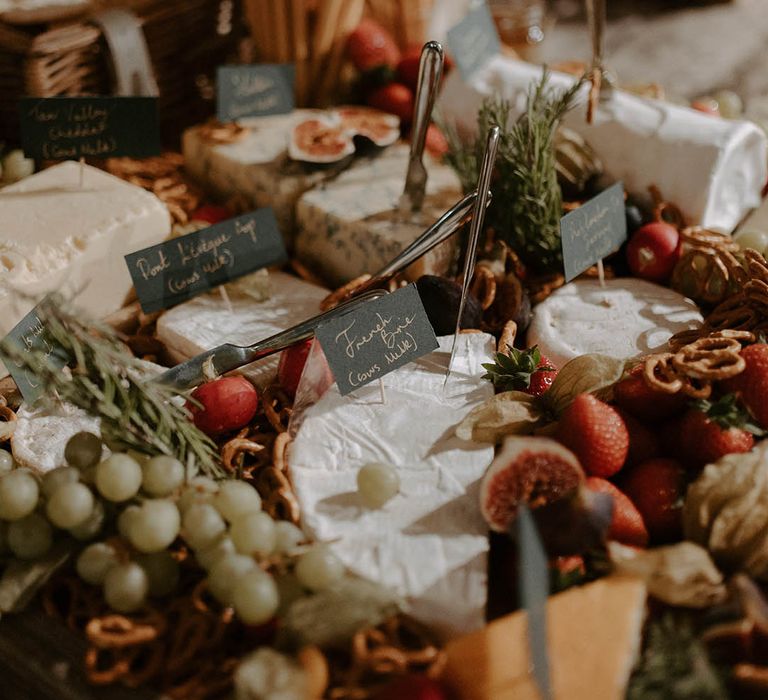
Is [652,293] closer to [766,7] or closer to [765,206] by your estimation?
[765,206]

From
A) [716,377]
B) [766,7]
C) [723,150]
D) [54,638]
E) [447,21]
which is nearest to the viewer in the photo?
[54,638]

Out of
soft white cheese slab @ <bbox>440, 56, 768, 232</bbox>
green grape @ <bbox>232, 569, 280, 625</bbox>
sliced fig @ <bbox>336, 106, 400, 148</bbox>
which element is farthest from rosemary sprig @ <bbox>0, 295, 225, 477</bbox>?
soft white cheese slab @ <bbox>440, 56, 768, 232</bbox>

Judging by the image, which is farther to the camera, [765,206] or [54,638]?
[765,206]

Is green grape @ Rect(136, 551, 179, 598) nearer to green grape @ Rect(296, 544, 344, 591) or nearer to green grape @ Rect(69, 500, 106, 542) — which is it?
green grape @ Rect(69, 500, 106, 542)

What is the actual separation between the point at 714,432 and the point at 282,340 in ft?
2.40

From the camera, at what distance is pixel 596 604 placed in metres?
0.96

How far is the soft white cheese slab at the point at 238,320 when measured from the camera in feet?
4.82

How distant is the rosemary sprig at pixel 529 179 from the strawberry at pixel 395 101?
0.52 meters

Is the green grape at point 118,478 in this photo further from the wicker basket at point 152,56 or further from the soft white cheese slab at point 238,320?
the wicker basket at point 152,56

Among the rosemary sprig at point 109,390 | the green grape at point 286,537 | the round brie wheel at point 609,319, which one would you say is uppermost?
the rosemary sprig at point 109,390

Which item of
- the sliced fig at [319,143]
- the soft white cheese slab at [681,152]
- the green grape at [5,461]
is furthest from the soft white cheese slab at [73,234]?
the soft white cheese slab at [681,152]

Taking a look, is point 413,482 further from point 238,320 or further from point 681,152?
point 681,152

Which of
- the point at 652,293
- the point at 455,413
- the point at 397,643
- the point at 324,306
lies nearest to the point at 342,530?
the point at 397,643

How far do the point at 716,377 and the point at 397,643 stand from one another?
0.63m
